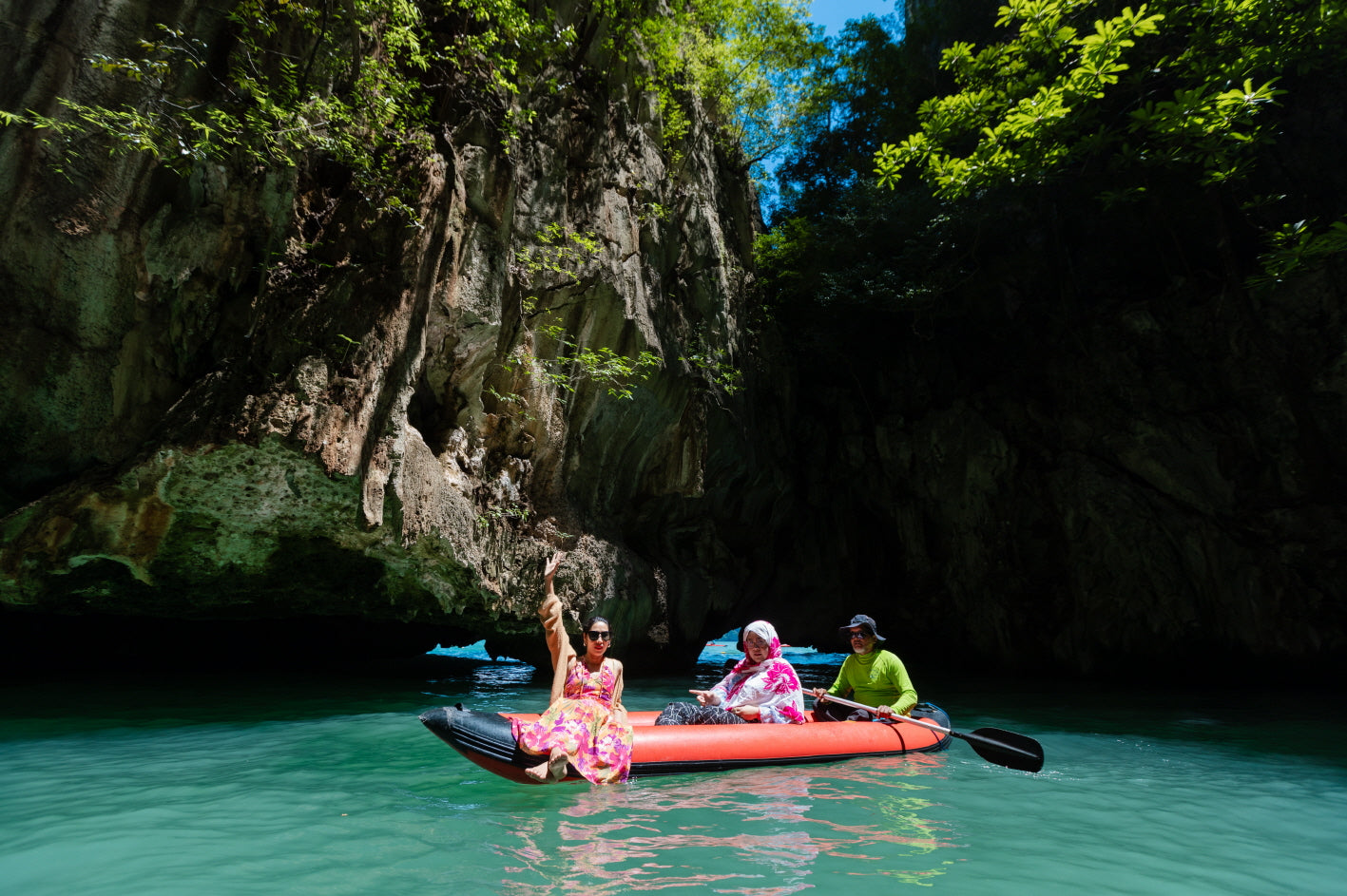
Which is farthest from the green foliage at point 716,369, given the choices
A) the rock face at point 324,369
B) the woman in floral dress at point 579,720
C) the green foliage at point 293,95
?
the woman in floral dress at point 579,720

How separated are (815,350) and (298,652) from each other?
1241cm

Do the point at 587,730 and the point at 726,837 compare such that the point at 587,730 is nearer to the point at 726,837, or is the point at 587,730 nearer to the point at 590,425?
the point at 726,837

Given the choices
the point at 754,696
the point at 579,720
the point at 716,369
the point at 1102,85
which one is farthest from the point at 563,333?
the point at 1102,85

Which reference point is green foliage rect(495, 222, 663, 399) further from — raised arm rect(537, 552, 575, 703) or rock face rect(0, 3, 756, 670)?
raised arm rect(537, 552, 575, 703)

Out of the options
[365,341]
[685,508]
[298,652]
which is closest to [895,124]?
[685,508]

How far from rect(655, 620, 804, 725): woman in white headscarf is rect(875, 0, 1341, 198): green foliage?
21.4ft

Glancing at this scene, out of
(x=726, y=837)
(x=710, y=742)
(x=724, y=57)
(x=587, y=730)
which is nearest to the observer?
(x=726, y=837)

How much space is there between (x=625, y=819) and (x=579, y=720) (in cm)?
73

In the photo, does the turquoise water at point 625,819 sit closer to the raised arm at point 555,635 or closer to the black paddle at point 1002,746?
the black paddle at point 1002,746

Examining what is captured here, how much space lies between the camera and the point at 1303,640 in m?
11.3

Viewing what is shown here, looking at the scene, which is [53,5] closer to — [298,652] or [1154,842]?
[1154,842]

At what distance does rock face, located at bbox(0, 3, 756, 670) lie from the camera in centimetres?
595

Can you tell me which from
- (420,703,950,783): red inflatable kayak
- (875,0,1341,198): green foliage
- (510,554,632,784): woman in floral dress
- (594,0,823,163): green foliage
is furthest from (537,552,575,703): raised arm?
(594,0,823,163): green foliage

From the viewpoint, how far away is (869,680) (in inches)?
251
